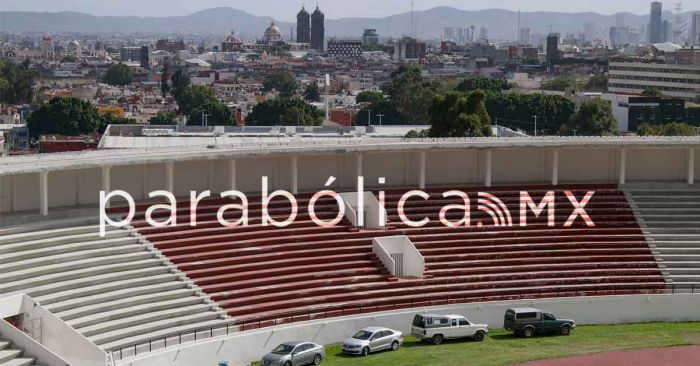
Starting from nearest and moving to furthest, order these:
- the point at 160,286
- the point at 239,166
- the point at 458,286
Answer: the point at 160,286 < the point at 458,286 < the point at 239,166

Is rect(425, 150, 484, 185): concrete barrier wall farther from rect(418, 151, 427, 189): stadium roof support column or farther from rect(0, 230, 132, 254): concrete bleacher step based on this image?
rect(0, 230, 132, 254): concrete bleacher step

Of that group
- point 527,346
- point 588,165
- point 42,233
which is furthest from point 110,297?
point 588,165

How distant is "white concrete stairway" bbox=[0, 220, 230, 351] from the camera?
29.0m

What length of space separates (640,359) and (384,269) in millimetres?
7385

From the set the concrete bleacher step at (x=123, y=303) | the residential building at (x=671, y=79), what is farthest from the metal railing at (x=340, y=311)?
the residential building at (x=671, y=79)

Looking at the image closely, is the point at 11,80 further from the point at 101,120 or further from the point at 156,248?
the point at 156,248

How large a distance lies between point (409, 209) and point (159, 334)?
11.2 m

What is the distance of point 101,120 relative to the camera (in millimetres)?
127062

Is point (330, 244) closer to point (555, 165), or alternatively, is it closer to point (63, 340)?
point (555, 165)

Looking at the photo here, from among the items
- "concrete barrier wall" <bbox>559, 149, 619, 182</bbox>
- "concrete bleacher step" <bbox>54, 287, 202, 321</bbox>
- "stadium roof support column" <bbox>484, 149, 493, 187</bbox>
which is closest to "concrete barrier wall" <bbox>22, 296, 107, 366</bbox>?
"concrete bleacher step" <bbox>54, 287, 202, 321</bbox>

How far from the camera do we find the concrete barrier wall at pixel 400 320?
97.0 ft

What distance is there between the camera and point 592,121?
4695 inches

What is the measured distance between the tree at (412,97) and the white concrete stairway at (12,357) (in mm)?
111091

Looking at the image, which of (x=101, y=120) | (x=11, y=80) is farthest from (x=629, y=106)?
(x=11, y=80)
